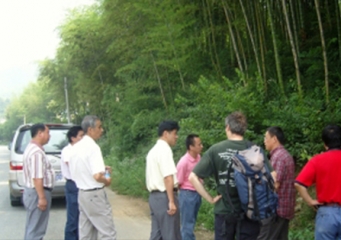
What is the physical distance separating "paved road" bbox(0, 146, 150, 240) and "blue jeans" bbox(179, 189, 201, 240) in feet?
5.37

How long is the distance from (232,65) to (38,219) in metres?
7.53

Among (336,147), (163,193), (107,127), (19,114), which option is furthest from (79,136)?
(19,114)

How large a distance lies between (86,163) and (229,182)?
1.77m

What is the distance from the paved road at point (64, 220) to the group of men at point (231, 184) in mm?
2226

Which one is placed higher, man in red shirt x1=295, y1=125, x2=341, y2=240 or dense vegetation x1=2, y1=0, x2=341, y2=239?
dense vegetation x1=2, y1=0, x2=341, y2=239

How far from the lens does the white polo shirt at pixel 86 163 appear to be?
517cm

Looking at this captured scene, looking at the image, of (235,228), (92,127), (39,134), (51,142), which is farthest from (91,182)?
(51,142)

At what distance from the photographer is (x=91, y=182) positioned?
5.25m

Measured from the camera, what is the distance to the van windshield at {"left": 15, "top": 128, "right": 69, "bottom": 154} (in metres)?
9.85

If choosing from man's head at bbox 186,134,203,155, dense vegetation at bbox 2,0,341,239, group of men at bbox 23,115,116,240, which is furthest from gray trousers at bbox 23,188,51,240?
dense vegetation at bbox 2,0,341,239

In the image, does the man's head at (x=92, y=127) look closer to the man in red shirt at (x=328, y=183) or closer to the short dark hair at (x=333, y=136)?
the man in red shirt at (x=328, y=183)

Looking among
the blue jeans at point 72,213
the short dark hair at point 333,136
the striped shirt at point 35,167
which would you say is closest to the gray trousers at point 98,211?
the striped shirt at point 35,167

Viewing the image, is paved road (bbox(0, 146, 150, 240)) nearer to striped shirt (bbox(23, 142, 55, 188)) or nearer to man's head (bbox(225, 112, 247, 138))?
striped shirt (bbox(23, 142, 55, 188))

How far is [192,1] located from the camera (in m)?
12.3
